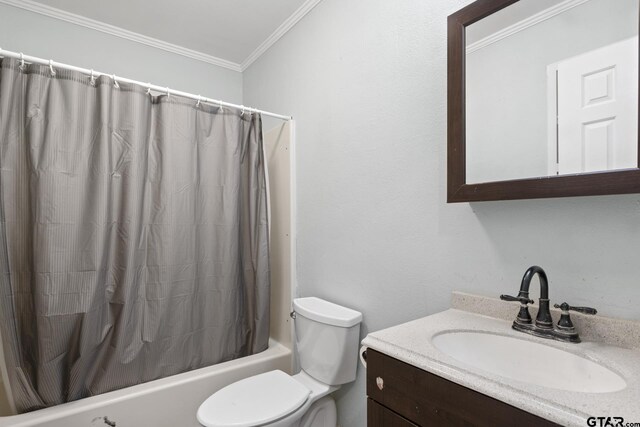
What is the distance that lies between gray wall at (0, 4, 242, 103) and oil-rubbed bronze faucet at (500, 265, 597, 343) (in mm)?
2567

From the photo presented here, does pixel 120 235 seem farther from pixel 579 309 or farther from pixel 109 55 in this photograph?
pixel 579 309

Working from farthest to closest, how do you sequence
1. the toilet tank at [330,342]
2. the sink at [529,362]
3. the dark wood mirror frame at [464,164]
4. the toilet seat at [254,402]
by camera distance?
the toilet tank at [330,342] → the toilet seat at [254,402] → the dark wood mirror frame at [464,164] → the sink at [529,362]

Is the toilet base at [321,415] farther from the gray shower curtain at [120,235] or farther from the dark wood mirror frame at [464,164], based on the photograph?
the dark wood mirror frame at [464,164]

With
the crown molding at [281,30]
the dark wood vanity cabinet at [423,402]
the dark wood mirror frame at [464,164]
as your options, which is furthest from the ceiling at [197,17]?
the dark wood vanity cabinet at [423,402]

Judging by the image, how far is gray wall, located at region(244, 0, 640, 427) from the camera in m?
0.89

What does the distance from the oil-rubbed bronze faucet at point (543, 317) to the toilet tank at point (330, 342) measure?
740mm

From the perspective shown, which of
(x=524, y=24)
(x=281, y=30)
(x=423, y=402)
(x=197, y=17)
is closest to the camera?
(x=423, y=402)

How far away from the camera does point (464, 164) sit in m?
1.08

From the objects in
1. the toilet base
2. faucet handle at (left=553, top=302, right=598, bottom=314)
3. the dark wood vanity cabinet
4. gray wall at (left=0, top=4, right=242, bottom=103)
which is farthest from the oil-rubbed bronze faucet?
gray wall at (left=0, top=4, right=242, bottom=103)

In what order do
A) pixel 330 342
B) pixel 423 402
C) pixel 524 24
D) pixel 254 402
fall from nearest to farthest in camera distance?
pixel 423 402 → pixel 524 24 → pixel 254 402 → pixel 330 342

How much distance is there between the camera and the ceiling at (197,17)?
6.31 ft

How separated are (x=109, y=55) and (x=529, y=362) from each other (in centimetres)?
288

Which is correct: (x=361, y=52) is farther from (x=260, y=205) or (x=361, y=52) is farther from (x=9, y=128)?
(x=9, y=128)

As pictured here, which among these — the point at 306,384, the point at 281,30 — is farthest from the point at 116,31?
the point at 306,384
